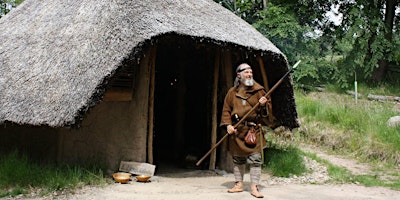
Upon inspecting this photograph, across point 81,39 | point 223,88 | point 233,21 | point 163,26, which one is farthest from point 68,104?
point 233,21

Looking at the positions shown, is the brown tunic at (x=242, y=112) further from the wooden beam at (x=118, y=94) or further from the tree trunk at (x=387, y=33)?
the tree trunk at (x=387, y=33)

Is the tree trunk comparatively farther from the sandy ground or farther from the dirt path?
the sandy ground

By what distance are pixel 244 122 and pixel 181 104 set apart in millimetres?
3454

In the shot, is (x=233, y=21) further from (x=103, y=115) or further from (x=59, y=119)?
(x=59, y=119)

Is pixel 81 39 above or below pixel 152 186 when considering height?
above

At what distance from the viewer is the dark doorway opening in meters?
7.91

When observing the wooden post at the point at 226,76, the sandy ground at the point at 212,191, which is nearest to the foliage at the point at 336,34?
the wooden post at the point at 226,76

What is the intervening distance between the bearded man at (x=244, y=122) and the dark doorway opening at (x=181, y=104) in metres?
2.03

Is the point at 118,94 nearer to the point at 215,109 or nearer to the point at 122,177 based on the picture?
the point at 122,177

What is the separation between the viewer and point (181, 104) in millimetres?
8570

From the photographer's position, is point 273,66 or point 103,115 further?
point 273,66

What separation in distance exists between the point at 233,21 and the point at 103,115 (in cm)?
262

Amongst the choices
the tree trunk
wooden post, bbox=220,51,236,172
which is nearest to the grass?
wooden post, bbox=220,51,236,172

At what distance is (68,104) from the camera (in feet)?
16.9
